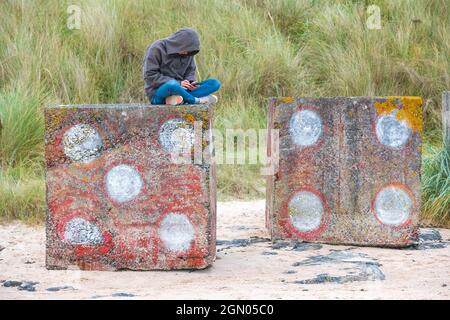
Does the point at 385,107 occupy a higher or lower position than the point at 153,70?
lower

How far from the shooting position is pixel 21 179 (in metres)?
8.04

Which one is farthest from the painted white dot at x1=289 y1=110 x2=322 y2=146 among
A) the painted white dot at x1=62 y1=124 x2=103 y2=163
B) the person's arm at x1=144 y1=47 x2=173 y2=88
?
the painted white dot at x1=62 y1=124 x2=103 y2=163

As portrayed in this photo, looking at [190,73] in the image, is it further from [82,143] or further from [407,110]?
[407,110]

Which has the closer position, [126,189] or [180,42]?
[126,189]

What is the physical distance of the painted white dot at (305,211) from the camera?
6.46m

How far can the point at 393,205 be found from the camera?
6.43 metres

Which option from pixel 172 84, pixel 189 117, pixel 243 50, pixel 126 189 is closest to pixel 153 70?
pixel 172 84

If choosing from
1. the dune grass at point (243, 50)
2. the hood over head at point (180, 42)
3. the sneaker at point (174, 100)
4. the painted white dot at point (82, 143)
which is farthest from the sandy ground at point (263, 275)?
the dune grass at point (243, 50)

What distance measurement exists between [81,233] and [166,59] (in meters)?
1.25

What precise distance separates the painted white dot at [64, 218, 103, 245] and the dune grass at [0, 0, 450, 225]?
144 inches

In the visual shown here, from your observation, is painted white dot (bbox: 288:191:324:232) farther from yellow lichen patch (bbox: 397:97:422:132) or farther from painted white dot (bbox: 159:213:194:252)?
painted white dot (bbox: 159:213:194:252)

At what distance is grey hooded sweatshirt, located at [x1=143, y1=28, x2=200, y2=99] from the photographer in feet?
19.7

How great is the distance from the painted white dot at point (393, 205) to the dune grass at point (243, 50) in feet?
9.62

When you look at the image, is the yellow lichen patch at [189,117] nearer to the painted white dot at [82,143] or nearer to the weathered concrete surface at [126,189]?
the weathered concrete surface at [126,189]
